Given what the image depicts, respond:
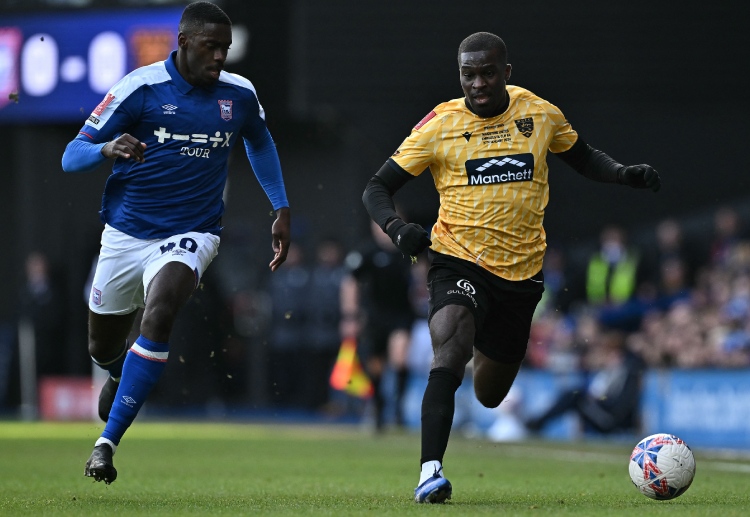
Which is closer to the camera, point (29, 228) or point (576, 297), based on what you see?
point (576, 297)

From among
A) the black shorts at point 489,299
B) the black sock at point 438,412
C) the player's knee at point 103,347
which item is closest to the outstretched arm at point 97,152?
the player's knee at point 103,347

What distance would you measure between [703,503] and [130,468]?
484 centimetres

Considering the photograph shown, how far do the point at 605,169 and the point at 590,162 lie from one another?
144mm

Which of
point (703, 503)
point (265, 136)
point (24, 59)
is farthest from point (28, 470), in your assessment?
point (24, 59)

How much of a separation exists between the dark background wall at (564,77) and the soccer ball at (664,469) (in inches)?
533

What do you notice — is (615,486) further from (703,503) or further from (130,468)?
(130,468)

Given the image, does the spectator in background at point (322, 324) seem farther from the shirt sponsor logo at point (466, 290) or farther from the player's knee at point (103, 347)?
the shirt sponsor logo at point (466, 290)

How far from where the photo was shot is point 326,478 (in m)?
9.43

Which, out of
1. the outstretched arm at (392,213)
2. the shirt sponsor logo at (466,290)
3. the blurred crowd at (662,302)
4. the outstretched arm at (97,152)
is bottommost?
the blurred crowd at (662,302)

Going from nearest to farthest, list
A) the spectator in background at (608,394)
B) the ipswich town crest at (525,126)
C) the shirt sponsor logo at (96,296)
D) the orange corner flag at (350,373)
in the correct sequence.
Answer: the ipswich town crest at (525,126) < the shirt sponsor logo at (96,296) < the spectator in background at (608,394) < the orange corner flag at (350,373)

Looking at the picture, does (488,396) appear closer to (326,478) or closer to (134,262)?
(326,478)

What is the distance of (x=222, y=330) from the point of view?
2239 centimetres

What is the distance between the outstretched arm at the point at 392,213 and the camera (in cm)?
718

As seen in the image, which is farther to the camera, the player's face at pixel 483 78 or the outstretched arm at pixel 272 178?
the outstretched arm at pixel 272 178
